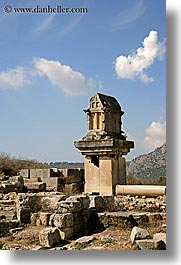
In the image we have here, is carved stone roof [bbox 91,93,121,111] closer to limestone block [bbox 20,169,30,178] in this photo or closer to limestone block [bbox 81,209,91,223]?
limestone block [bbox 81,209,91,223]

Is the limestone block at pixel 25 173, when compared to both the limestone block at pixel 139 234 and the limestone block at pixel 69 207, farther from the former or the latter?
the limestone block at pixel 139 234

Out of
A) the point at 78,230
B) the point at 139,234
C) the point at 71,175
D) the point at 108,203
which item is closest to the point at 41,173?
the point at 71,175

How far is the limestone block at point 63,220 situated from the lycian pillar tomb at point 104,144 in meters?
1.72

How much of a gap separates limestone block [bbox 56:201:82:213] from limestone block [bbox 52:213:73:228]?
10 cm

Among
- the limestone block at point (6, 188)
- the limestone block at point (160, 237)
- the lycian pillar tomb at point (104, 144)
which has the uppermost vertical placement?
the lycian pillar tomb at point (104, 144)

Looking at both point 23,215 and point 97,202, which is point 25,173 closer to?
point 23,215

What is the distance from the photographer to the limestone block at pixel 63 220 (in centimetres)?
720

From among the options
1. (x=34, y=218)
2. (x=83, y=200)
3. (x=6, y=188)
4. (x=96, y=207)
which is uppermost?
(x=6, y=188)

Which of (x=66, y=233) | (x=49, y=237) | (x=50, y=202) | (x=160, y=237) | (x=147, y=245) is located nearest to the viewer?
(x=147, y=245)

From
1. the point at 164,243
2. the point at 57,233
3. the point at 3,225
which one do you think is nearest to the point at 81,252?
the point at 57,233

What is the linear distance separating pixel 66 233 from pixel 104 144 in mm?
2093

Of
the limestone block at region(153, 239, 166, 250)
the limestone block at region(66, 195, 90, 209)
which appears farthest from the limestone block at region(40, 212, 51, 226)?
the limestone block at region(153, 239, 166, 250)

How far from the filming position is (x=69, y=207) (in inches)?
294

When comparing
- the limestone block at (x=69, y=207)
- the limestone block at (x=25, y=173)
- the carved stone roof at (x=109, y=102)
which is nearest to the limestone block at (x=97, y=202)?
the limestone block at (x=69, y=207)
